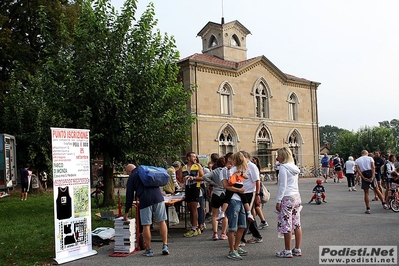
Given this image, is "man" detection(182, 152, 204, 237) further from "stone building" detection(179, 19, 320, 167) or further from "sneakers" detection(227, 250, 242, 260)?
"stone building" detection(179, 19, 320, 167)

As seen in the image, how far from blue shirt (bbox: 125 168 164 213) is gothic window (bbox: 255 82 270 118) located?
29871 mm

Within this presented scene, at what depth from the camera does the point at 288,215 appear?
7.52 m

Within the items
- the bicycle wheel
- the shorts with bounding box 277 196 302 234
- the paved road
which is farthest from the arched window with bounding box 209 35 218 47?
the shorts with bounding box 277 196 302 234

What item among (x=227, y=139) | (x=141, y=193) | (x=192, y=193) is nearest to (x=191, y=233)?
(x=192, y=193)

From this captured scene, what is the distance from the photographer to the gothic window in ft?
125

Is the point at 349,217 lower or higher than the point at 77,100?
lower

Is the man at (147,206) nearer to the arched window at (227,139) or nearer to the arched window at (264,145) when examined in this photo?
the arched window at (227,139)

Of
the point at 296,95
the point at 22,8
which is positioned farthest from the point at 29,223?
the point at 296,95

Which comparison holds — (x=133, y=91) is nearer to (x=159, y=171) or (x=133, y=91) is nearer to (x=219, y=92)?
(x=159, y=171)

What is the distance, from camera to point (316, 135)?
43.5 meters

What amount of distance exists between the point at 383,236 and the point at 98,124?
11.0 meters

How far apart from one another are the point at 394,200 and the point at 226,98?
23.2 m

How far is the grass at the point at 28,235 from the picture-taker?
341 inches

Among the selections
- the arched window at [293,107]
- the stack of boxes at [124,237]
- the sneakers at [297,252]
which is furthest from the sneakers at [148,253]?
→ the arched window at [293,107]
